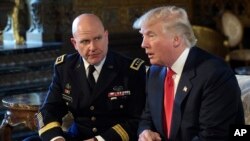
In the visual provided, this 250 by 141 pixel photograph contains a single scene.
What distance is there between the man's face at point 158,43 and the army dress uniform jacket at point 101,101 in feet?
1.35

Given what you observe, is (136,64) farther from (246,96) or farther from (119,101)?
(246,96)

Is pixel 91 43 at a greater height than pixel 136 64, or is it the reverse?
pixel 91 43

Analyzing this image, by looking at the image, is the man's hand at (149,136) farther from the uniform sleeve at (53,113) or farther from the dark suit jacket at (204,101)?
the uniform sleeve at (53,113)

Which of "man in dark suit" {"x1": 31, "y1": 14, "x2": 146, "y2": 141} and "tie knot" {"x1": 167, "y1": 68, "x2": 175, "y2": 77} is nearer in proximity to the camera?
"tie knot" {"x1": 167, "y1": 68, "x2": 175, "y2": 77}

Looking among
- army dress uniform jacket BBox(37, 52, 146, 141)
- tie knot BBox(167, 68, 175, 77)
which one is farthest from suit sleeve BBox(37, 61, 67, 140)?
tie knot BBox(167, 68, 175, 77)

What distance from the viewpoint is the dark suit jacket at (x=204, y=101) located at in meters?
1.99

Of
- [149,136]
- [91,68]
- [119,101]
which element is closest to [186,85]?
[149,136]

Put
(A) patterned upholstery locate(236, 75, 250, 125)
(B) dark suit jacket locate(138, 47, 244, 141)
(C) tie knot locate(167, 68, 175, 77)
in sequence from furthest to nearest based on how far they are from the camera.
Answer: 1. (A) patterned upholstery locate(236, 75, 250, 125)
2. (C) tie knot locate(167, 68, 175, 77)
3. (B) dark suit jacket locate(138, 47, 244, 141)

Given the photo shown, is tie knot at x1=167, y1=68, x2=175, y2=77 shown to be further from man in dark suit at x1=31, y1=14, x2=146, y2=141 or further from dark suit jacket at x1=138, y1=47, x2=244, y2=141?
man in dark suit at x1=31, y1=14, x2=146, y2=141

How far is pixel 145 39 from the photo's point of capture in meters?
2.10

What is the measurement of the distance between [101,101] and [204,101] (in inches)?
24.5

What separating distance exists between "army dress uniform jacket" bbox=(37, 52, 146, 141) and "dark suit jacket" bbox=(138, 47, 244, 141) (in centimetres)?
31

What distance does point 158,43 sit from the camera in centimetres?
206

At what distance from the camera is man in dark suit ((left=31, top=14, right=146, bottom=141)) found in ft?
7.95
